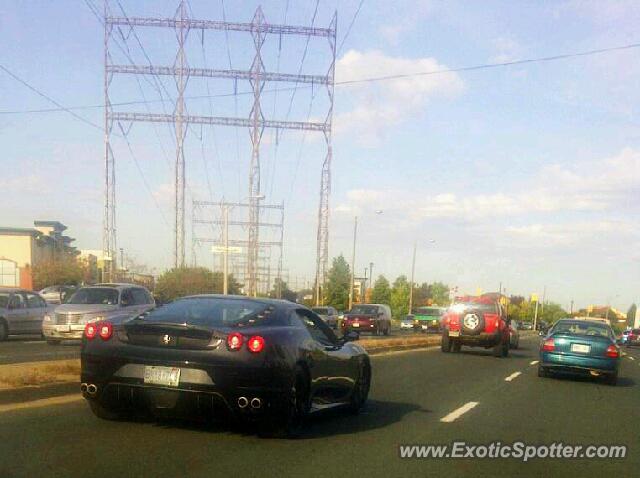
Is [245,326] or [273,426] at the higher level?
[245,326]

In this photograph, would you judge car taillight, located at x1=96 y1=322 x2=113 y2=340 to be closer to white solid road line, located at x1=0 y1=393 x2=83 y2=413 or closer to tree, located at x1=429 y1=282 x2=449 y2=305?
white solid road line, located at x1=0 y1=393 x2=83 y2=413

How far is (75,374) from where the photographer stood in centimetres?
1120

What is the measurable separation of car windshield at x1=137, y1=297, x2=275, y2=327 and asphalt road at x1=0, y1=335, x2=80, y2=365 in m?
7.60

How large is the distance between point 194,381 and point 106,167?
36156 millimetres

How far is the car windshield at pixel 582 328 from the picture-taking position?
1656 centimetres

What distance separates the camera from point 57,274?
193ft

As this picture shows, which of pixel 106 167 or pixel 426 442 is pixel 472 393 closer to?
pixel 426 442

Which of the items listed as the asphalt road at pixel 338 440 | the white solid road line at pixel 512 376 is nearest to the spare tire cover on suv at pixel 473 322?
Answer: the white solid road line at pixel 512 376

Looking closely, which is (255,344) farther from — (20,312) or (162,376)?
(20,312)

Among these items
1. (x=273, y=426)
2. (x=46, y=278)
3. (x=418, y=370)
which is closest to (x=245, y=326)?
(x=273, y=426)

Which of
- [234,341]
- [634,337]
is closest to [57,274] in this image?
[634,337]

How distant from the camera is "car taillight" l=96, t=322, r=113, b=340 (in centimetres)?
787

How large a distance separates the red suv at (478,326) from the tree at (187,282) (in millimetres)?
22551

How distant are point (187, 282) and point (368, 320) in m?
13.2
